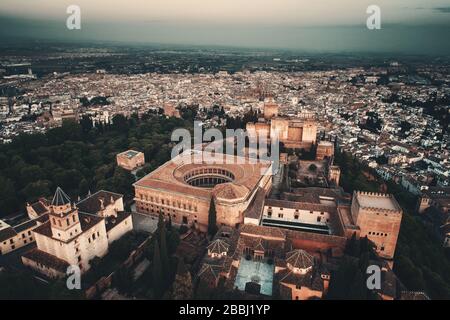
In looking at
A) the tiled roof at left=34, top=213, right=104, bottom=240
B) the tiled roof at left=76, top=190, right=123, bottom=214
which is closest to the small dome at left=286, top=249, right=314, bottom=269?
the tiled roof at left=34, top=213, right=104, bottom=240

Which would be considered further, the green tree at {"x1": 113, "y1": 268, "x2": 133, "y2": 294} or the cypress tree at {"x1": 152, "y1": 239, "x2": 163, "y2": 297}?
the green tree at {"x1": 113, "y1": 268, "x2": 133, "y2": 294}

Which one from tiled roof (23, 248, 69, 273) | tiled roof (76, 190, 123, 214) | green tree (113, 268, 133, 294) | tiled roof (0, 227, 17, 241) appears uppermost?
tiled roof (76, 190, 123, 214)

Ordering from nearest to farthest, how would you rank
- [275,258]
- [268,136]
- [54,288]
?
[54,288], [275,258], [268,136]

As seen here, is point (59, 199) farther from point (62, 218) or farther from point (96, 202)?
point (96, 202)

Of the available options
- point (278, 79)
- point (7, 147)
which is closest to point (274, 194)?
point (7, 147)

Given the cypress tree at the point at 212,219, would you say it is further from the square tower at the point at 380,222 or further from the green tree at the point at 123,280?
the square tower at the point at 380,222

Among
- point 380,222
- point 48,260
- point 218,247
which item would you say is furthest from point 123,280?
point 380,222

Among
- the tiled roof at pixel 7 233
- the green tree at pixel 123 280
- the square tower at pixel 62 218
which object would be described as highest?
the square tower at pixel 62 218

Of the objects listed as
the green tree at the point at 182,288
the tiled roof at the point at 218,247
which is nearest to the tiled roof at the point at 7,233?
the green tree at the point at 182,288

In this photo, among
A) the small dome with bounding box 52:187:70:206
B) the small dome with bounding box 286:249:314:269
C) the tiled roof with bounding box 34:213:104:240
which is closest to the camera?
the small dome with bounding box 52:187:70:206

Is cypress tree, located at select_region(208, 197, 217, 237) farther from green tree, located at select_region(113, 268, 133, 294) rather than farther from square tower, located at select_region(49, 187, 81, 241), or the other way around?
square tower, located at select_region(49, 187, 81, 241)
